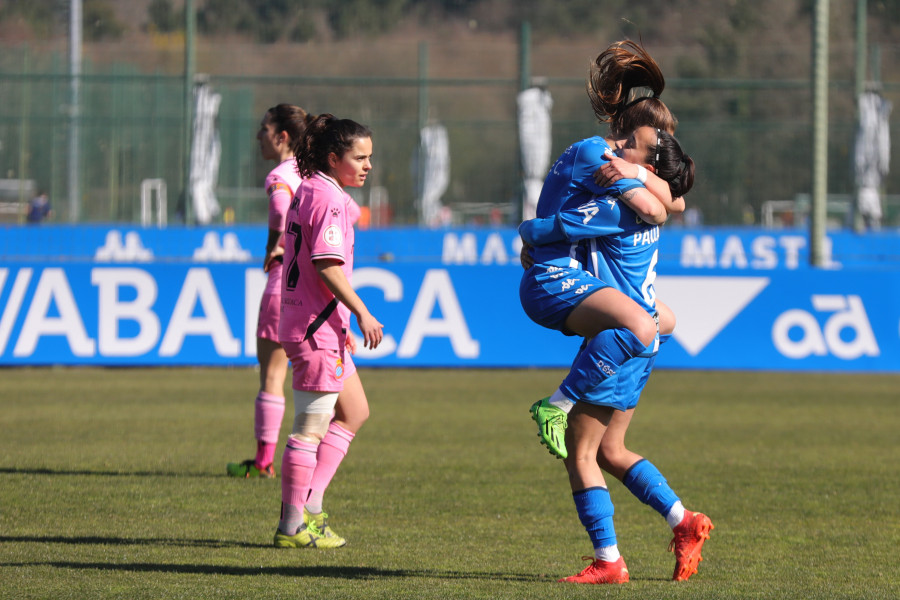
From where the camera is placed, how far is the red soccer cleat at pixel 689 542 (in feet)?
17.1

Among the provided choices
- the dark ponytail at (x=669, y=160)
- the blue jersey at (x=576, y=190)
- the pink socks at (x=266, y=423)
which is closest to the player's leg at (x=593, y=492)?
the blue jersey at (x=576, y=190)

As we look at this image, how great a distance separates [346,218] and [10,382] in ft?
26.3

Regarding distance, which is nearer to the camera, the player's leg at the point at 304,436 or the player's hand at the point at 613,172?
the player's hand at the point at 613,172

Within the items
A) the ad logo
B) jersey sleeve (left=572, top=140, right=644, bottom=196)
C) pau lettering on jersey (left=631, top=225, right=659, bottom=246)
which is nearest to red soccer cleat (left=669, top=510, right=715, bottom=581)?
pau lettering on jersey (left=631, top=225, right=659, bottom=246)

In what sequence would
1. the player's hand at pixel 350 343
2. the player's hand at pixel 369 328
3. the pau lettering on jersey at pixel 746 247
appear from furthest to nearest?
the pau lettering on jersey at pixel 746 247 → the player's hand at pixel 350 343 → the player's hand at pixel 369 328

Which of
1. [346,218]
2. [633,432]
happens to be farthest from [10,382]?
[346,218]

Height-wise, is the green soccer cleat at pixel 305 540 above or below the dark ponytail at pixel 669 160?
below

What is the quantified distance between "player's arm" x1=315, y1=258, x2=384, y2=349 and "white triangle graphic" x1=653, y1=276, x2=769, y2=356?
28.3ft

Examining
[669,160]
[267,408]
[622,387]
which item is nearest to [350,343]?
[622,387]

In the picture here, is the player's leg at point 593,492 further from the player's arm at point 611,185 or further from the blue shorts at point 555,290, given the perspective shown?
the player's arm at point 611,185

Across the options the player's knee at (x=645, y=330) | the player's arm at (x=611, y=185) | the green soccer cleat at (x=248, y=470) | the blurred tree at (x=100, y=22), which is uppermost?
the blurred tree at (x=100, y=22)

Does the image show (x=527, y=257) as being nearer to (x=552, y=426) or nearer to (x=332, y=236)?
(x=552, y=426)

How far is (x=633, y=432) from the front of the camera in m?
10.3

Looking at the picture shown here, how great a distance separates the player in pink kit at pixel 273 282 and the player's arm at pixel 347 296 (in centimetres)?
190
